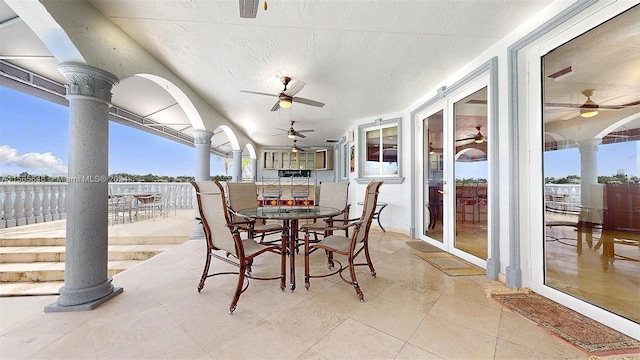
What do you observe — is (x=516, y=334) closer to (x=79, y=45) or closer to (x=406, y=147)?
(x=406, y=147)

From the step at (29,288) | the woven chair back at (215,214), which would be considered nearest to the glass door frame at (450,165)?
the woven chair back at (215,214)

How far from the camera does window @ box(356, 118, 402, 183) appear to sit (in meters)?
4.97

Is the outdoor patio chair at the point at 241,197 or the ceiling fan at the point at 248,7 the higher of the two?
the ceiling fan at the point at 248,7

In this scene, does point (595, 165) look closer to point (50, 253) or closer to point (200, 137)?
point (200, 137)

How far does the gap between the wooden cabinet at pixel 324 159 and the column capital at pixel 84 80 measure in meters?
7.90

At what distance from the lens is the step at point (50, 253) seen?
130 inches

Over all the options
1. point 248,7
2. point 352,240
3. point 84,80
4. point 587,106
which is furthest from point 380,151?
point 84,80

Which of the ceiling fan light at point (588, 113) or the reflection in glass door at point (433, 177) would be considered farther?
the reflection in glass door at point (433, 177)

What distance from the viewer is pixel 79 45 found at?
6.01 ft

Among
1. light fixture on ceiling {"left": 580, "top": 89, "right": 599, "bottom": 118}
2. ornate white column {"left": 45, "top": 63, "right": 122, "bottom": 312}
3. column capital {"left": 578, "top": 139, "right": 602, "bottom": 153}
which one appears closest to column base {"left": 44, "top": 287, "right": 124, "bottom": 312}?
ornate white column {"left": 45, "top": 63, "right": 122, "bottom": 312}

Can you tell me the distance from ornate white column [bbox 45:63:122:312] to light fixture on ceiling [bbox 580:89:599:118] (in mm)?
4332

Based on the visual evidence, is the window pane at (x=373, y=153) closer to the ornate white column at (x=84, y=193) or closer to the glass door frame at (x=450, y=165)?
the glass door frame at (x=450, y=165)

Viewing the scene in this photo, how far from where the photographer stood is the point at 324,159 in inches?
384

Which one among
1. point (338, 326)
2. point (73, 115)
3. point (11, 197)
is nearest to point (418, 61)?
point (338, 326)
